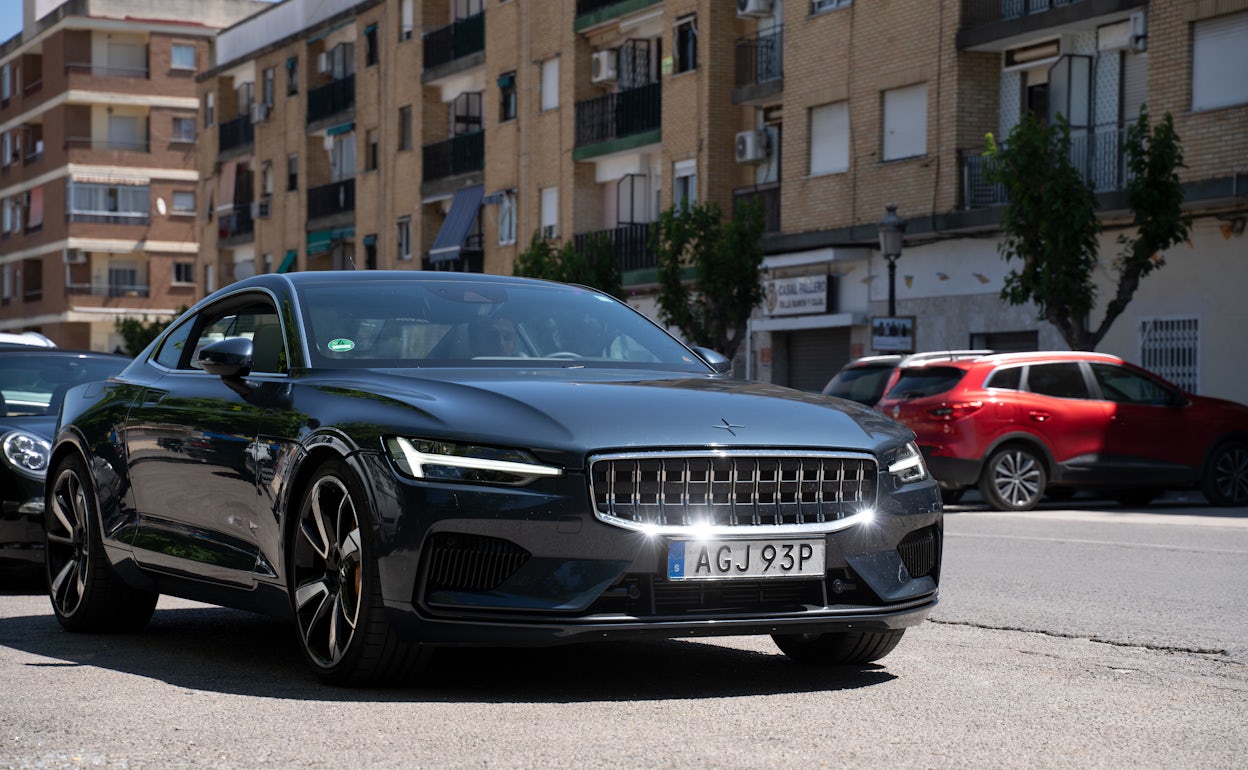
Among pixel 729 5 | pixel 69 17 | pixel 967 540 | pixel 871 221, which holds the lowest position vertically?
pixel 967 540

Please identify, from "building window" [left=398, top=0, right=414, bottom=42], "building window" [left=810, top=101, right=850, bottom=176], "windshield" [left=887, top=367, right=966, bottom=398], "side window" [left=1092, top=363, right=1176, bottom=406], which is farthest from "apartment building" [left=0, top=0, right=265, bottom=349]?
"side window" [left=1092, top=363, right=1176, bottom=406]

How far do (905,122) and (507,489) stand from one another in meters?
29.3

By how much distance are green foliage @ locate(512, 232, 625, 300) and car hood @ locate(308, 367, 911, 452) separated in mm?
33242

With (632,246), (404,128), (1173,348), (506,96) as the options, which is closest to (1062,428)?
(1173,348)

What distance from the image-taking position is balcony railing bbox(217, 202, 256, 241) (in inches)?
2645

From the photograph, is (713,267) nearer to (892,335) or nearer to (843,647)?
(892,335)

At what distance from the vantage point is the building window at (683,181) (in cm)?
4069

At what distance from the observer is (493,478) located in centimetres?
618

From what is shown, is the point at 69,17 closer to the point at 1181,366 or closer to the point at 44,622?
the point at 1181,366

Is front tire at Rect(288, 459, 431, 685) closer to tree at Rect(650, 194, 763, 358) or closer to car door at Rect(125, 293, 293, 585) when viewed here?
car door at Rect(125, 293, 293, 585)

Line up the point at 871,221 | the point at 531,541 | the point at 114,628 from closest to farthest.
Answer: the point at 531,541
the point at 114,628
the point at 871,221

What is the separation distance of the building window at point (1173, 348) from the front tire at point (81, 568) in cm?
2222

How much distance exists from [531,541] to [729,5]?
3516 cm

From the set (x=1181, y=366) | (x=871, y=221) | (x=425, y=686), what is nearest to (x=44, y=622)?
(x=425, y=686)
